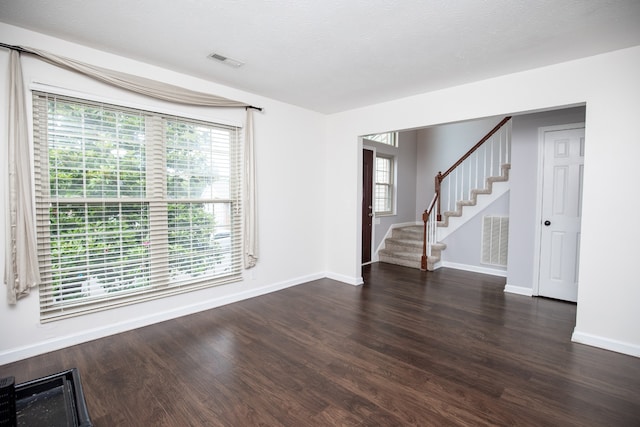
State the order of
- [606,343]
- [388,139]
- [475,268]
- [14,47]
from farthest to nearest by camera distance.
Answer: [388,139], [475,268], [606,343], [14,47]

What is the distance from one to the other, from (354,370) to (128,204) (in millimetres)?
2689

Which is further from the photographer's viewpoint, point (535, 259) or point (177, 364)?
point (535, 259)

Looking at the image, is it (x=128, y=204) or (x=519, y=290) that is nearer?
(x=128, y=204)

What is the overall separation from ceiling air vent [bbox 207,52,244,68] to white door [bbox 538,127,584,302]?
157 inches

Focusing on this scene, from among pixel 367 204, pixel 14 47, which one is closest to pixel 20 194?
pixel 14 47

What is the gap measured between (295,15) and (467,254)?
5.08 m

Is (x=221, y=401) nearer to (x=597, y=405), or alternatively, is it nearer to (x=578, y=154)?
(x=597, y=405)

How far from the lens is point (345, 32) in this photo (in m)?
2.50

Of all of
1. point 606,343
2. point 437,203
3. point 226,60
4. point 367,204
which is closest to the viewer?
point 606,343

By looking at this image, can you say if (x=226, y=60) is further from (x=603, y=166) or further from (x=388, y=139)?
(x=388, y=139)

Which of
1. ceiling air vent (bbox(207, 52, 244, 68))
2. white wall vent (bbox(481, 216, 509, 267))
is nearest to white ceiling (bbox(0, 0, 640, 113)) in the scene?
ceiling air vent (bbox(207, 52, 244, 68))

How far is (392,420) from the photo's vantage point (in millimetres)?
1901

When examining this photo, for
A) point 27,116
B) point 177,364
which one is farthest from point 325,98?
point 177,364

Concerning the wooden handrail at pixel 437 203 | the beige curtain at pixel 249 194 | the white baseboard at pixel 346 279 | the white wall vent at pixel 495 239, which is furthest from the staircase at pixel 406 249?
the beige curtain at pixel 249 194
